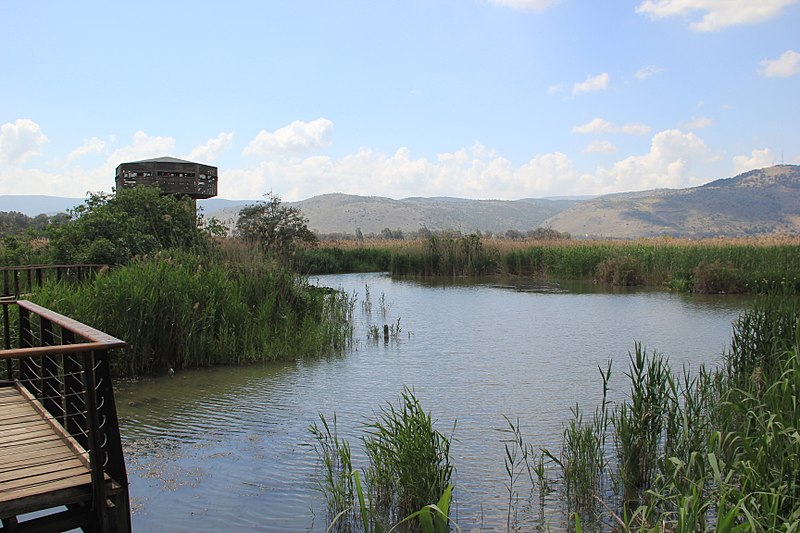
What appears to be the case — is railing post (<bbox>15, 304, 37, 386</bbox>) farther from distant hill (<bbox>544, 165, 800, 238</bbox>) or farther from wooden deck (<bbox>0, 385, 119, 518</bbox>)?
distant hill (<bbox>544, 165, 800, 238</bbox>)

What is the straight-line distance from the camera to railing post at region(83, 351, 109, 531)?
3918 mm

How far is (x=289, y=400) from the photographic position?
348 inches

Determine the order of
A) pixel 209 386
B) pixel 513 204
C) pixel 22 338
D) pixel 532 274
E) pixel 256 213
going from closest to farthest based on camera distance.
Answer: pixel 22 338
pixel 209 386
pixel 256 213
pixel 532 274
pixel 513 204

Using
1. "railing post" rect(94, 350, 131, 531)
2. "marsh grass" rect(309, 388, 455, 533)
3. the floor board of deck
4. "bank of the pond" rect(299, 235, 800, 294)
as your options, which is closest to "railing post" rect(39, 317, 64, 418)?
the floor board of deck

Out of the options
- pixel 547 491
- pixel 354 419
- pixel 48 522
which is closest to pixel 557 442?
pixel 547 491

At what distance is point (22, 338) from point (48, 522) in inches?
113

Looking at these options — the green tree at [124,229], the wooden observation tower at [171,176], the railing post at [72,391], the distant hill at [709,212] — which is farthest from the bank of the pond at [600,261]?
the distant hill at [709,212]

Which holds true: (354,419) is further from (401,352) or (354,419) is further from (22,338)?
(401,352)

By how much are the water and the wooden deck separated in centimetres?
104

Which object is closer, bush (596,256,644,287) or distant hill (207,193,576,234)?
bush (596,256,644,287)

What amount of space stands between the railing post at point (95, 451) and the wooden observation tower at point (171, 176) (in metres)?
16.0

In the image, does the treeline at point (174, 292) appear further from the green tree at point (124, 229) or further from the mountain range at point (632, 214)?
the mountain range at point (632, 214)

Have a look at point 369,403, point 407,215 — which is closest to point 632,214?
point 407,215

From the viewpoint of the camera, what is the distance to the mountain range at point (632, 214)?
317ft
